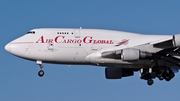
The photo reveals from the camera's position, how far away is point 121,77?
228 feet

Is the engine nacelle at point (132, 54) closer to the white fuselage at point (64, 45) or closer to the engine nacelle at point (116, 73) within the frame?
the white fuselage at point (64, 45)

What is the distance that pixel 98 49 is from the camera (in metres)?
64.9

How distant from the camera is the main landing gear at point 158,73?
6562 cm

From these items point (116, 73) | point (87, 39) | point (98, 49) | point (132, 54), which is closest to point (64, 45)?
point (87, 39)

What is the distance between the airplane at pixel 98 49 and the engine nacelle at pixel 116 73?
321 cm

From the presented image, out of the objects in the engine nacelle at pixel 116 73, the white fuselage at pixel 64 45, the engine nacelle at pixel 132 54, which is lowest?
the engine nacelle at pixel 116 73

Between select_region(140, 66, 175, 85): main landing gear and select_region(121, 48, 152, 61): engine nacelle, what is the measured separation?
2901 millimetres

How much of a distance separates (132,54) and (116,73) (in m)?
6.69

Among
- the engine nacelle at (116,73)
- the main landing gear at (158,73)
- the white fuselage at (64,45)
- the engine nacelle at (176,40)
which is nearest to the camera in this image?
the engine nacelle at (176,40)

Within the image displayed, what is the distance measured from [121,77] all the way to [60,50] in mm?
7694

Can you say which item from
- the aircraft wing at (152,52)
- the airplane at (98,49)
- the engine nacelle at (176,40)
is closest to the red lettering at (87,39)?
the airplane at (98,49)

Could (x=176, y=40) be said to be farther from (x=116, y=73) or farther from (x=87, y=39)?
(x=116, y=73)

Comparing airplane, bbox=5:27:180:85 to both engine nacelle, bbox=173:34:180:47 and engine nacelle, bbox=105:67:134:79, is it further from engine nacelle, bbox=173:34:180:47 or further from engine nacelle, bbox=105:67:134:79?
engine nacelle, bbox=105:67:134:79

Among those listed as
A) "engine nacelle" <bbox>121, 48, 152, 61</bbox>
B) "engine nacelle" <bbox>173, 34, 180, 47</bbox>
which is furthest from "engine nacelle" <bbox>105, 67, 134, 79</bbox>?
"engine nacelle" <bbox>173, 34, 180, 47</bbox>
